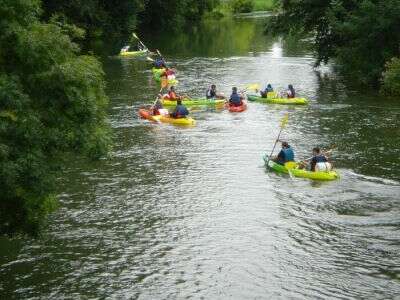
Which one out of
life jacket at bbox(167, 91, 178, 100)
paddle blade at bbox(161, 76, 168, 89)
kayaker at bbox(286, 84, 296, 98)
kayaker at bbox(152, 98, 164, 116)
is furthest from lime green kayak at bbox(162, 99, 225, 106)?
paddle blade at bbox(161, 76, 168, 89)

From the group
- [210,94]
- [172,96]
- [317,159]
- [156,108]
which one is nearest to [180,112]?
[156,108]

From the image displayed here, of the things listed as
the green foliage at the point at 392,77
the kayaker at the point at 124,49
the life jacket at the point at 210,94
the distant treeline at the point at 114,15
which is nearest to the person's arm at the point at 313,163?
the life jacket at the point at 210,94

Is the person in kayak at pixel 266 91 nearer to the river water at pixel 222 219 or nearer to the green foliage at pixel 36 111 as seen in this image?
the river water at pixel 222 219

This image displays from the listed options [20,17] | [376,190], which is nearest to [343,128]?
[376,190]

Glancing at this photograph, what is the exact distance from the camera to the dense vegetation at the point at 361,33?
1537 inches

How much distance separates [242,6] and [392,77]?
76584 millimetres

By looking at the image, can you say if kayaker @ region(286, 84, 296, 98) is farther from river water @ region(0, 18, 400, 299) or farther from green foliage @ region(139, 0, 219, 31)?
green foliage @ region(139, 0, 219, 31)

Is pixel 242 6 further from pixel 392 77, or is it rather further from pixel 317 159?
pixel 317 159

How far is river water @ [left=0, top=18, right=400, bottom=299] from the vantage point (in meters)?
16.0

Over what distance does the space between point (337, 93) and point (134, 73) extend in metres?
16.1

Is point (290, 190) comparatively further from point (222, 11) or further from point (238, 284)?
point (222, 11)

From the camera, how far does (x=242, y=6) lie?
112m

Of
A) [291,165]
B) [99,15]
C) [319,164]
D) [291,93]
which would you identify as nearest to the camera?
[319,164]

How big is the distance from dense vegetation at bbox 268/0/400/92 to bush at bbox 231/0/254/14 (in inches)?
2534
